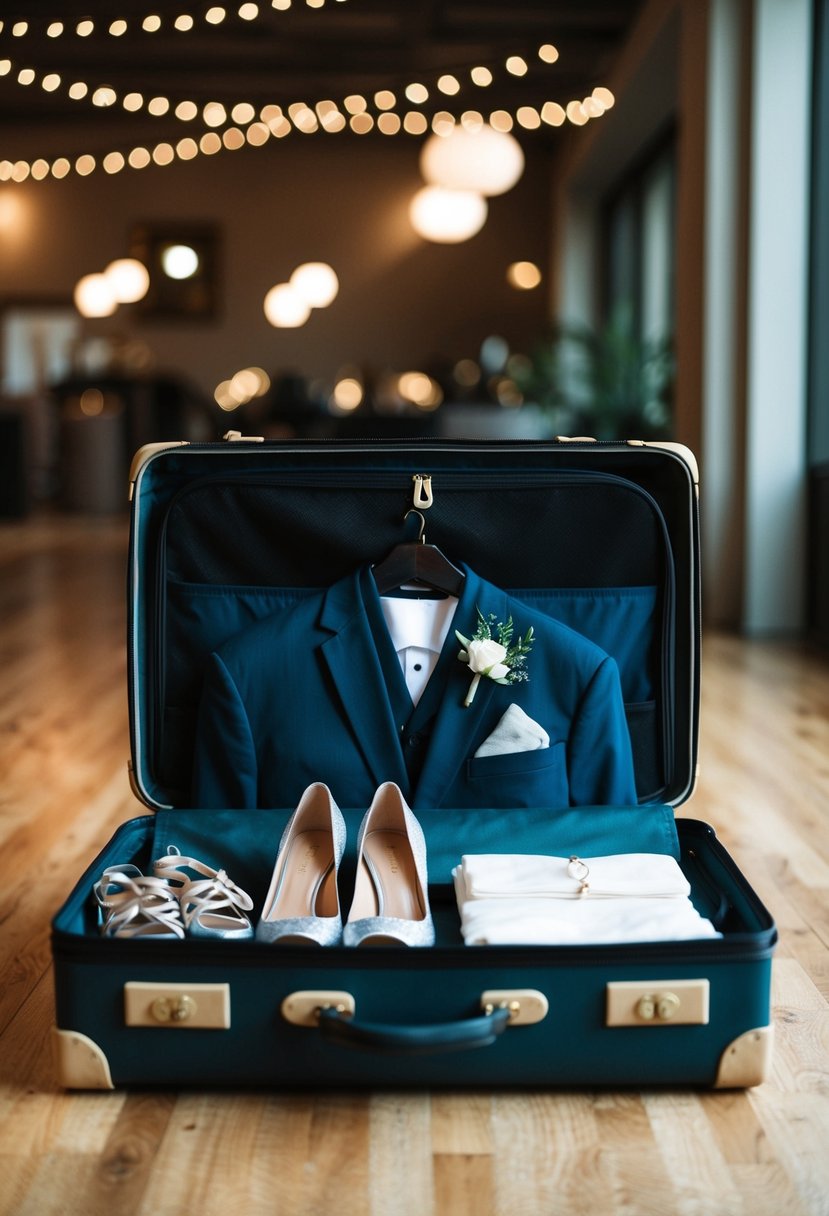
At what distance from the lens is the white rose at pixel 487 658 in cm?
164

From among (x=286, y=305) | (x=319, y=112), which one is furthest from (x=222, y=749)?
(x=286, y=305)

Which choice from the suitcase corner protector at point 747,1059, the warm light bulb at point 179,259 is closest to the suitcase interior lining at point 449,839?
the suitcase corner protector at point 747,1059

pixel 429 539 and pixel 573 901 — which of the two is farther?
pixel 429 539

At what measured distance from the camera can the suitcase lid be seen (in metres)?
1.74

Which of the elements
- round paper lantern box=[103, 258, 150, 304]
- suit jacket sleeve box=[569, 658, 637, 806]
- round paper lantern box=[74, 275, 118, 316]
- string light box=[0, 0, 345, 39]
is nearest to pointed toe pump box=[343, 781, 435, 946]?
suit jacket sleeve box=[569, 658, 637, 806]

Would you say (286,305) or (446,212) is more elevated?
(446,212)

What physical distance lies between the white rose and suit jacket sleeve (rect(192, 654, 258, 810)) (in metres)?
0.32

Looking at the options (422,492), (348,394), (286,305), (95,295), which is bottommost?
(422,492)

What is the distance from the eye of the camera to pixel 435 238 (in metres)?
7.05

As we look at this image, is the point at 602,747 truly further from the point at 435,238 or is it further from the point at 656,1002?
the point at 435,238

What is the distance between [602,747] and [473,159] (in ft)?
13.4

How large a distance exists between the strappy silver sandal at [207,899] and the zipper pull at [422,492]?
0.57 metres

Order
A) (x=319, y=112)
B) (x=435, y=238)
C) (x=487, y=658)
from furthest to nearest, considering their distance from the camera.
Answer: (x=319, y=112)
(x=435, y=238)
(x=487, y=658)

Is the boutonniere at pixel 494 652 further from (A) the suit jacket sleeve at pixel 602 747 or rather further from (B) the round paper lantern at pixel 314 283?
(B) the round paper lantern at pixel 314 283
